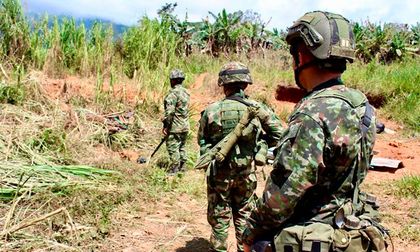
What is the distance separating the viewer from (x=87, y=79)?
1059 cm

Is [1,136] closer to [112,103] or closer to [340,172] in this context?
[112,103]

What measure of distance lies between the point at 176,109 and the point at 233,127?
11.3 feet

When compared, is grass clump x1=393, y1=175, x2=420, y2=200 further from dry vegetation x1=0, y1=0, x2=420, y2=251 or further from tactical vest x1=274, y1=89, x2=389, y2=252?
tactical vest x1=274, y1=89, x2=389, y2=252

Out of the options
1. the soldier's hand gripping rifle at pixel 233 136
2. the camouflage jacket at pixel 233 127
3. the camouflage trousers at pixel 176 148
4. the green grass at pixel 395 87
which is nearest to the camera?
the soldier's hand gripping rifle at pixel 233 136

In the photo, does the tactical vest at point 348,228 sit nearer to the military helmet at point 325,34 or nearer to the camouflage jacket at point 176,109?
the military helmet at point 325,34

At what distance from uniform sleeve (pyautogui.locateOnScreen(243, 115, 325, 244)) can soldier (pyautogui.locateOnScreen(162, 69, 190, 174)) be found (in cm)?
521

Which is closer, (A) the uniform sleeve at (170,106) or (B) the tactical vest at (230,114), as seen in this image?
(B) the tactical vest at (230,114)

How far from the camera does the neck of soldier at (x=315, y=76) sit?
1938 mm

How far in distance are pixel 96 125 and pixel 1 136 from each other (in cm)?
235

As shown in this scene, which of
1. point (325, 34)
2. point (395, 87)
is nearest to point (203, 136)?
point (325, 34)

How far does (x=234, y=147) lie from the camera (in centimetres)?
359

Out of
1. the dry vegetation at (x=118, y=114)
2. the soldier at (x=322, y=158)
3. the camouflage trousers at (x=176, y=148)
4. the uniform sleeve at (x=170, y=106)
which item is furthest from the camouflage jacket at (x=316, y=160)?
the camouflage trousers at (x=176, y=148)

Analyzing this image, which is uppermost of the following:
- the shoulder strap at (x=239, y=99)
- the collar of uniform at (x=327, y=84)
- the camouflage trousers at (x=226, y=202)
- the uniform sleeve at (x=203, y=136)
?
the collar of uniform at (x=327, y=84)

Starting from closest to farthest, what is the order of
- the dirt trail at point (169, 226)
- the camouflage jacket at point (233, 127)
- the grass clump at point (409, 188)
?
the camouflage jacket at point (233, 127), the dirt trail at point (169, 226), the grass clump at point (409, 188)
